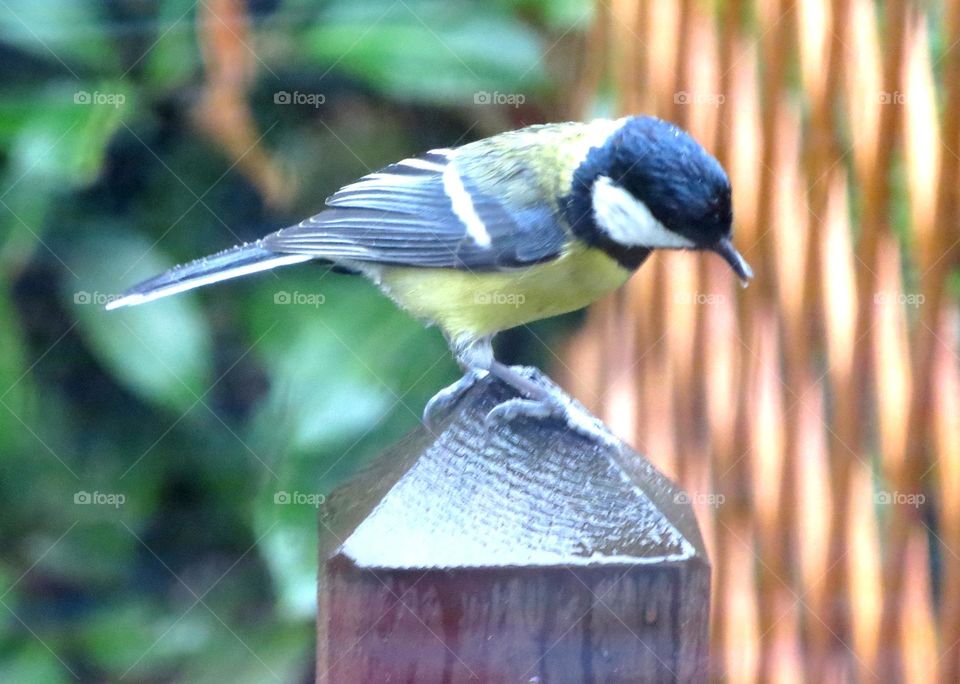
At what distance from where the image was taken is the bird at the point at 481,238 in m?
0.95

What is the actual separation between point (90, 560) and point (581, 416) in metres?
0.93

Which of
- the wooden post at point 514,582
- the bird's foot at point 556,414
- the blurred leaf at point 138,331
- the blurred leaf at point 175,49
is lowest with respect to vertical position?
the wooden post at point 514,582

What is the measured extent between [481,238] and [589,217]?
0.35 ft

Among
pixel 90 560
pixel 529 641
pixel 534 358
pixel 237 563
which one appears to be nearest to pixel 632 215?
pixel 529 641

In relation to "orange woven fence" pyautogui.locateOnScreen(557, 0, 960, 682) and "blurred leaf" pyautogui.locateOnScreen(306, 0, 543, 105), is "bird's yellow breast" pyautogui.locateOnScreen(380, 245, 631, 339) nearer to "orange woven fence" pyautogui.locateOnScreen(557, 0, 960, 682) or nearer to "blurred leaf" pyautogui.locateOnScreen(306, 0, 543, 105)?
"orange woven fence" pyautogui.locateOnScreen(557, 0, 960, 682)

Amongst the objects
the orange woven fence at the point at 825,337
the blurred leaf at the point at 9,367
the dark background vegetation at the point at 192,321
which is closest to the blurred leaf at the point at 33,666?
the dark background vegetation at the point at 192,321

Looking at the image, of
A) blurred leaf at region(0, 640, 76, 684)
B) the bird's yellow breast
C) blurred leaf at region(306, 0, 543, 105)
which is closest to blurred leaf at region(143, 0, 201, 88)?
blurred leaf at region(306, 0, 543, 105)

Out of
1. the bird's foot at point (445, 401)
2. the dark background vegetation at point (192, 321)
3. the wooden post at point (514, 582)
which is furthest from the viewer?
the dark background vegetation at point (192, 321)

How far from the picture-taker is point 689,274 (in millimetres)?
1191

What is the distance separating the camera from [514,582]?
507 mm

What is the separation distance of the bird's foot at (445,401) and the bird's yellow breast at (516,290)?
97mm

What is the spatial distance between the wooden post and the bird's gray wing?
457 millimetres

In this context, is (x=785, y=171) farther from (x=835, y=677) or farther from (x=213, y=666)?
(x=213, y=666)

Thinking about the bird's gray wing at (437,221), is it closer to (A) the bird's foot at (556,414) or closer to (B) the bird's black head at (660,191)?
(B) the bird's black head at (660,191)
